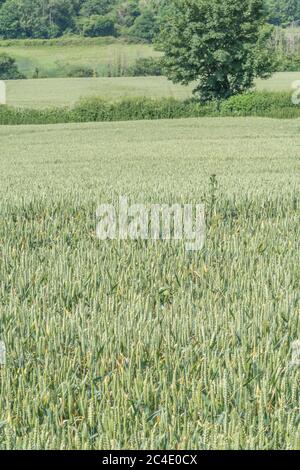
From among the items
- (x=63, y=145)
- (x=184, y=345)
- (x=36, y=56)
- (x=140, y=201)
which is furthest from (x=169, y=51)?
(x=184, y=345)

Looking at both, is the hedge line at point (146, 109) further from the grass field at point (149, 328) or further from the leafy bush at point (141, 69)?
the leafy bush at point (141, 69)

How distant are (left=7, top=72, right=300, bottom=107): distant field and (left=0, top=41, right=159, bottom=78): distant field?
716 centimetres

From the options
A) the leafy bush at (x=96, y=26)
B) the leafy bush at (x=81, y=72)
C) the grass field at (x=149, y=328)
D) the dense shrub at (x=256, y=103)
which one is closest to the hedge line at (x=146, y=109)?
the dense shrub at (x=256, y=103)

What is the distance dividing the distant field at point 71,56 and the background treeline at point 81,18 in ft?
47.2

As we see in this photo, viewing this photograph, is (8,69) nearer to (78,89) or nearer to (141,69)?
(141,69)

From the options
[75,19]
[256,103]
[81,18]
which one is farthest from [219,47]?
[75,19]

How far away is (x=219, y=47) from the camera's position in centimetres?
5419

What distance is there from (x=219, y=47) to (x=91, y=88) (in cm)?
1779

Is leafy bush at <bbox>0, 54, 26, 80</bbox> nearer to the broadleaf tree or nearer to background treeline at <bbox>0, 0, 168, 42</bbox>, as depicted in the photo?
the broadleaf tree

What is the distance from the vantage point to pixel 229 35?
54.0 metres

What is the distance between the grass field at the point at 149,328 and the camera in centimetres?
317
